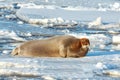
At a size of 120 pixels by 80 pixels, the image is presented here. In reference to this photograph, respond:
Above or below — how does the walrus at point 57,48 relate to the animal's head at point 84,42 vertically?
below

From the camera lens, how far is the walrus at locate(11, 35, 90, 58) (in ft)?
22.8

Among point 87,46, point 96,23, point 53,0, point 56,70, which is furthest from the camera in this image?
point 53,0

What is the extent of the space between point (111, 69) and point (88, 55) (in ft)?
4.13

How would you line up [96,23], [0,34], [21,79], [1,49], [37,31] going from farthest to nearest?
[96,23] < [37,31] < [0,34] < [1,49] < [21,79]

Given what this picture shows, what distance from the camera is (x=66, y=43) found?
6.98 meters

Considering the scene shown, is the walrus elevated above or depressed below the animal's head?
below

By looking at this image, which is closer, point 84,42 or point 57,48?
point 84,42

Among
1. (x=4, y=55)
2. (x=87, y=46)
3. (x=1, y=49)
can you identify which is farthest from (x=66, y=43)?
(x=1, y=49)

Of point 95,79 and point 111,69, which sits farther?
point 111,69

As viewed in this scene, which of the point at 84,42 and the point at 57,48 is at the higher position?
the point at 84,42

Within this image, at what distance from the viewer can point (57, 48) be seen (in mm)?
7055

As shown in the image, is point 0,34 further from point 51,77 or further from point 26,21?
point 51,77

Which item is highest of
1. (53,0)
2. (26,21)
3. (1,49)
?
(1,49)

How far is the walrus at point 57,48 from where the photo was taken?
6.95 m
